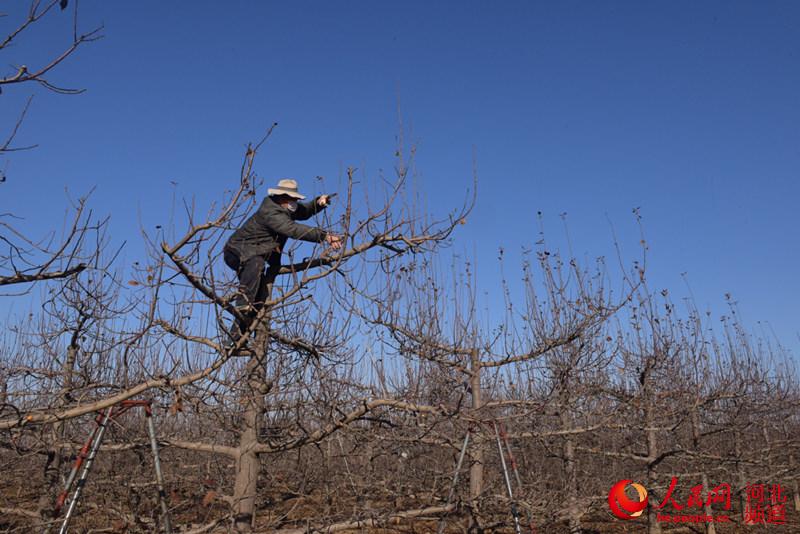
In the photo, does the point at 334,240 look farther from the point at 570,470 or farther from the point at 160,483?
the point at 570,470

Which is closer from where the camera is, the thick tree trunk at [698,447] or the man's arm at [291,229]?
the man's arm at [291,229]

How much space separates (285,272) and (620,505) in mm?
4753

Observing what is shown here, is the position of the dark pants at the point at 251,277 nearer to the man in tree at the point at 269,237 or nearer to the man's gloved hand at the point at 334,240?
the man in tree at the point at 269,237

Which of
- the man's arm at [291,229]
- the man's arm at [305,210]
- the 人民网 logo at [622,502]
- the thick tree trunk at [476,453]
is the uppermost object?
the man's arm at [305,210]

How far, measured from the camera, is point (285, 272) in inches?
181

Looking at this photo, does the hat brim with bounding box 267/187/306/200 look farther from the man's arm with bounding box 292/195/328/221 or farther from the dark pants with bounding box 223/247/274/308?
the dark pants with bounding box 223/247/274/308

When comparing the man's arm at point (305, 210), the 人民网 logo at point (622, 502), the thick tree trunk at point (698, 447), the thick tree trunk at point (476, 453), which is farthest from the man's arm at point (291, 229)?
the thick tree trunk at point (698, 447)

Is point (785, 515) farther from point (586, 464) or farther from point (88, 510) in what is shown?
point (88, 510)

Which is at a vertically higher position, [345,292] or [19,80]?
[19,80]

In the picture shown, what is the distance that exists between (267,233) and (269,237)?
0.11 feet

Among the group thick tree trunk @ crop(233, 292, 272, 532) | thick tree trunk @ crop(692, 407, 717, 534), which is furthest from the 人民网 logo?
thick tree trunk @ crop(233, 292, 272, 532)

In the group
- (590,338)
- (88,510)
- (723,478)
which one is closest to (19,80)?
(88,510)

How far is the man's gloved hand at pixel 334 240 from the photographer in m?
3.94

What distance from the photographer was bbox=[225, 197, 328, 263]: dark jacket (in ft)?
13.7
